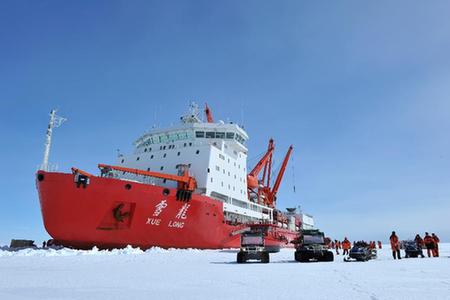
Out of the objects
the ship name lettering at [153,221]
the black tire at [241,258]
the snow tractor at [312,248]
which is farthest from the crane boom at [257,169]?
the black tire at [241,258]

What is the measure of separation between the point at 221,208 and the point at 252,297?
57.6 feet

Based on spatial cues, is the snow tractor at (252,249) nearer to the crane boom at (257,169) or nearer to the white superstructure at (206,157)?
the white superstructure at (206,157)

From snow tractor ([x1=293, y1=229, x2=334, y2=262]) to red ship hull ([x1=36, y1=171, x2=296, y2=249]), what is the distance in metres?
6.70

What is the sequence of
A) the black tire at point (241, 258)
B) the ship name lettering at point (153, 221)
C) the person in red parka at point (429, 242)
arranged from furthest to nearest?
1. the person in red parka at point (429, 242)
2. the ship name lettering at point (153, 221)
3. the black tire at point (241, 258)

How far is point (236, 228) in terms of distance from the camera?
2444cm

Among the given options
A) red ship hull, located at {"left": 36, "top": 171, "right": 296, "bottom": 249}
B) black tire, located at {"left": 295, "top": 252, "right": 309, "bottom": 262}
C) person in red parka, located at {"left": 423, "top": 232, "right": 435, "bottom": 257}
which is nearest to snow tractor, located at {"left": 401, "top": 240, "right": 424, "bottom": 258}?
person in red parka, located at {"left": 423, "top": 232, "right": 435, "bottom": 257}

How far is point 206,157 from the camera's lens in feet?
75.4

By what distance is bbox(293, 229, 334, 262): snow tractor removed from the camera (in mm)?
14812

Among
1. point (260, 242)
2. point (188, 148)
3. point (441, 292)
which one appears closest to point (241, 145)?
point (188, 148)

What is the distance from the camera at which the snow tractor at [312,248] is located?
14.8 meters

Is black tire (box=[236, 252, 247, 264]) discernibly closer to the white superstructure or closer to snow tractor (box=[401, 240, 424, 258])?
the white superstructure

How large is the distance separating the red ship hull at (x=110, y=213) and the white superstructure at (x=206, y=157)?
3.80 m

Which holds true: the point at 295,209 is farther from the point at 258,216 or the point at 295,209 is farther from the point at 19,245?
the point at 19,245

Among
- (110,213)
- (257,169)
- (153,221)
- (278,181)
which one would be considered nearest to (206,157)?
(153,221)
